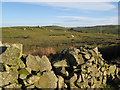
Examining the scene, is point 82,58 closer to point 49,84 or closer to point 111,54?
point 49,84

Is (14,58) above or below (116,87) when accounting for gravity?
above

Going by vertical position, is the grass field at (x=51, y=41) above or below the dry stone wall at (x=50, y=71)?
above

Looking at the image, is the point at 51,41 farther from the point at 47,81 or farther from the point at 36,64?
the point at 47,81

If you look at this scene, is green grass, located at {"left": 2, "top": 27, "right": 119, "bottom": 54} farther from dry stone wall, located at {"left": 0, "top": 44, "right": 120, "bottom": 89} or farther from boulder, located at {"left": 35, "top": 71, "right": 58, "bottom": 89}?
boulder, located at {"left": 35, "top": 71, "right": 58, "bottom": 89}

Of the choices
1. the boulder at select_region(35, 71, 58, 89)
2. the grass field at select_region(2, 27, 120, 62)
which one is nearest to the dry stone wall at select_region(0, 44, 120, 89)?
the boulder at select_region(35, 71, 58, 89)

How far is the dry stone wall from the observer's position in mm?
6207

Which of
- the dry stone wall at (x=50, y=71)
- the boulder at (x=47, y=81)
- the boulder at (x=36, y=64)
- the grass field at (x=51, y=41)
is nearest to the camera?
the dry stone wall at (x=50, y=71)

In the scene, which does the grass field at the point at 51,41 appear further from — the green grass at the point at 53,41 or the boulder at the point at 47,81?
the boulder at the point at 47,81

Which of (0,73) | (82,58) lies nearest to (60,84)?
(82,58)

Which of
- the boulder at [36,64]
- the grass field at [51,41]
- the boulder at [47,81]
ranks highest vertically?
the grass field at [51,41]

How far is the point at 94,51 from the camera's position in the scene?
913cm

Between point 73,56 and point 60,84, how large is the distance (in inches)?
71.1

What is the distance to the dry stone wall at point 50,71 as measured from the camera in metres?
6.21

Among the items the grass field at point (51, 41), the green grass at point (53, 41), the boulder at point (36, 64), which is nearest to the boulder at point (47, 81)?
the boulder at point (36, 64)
